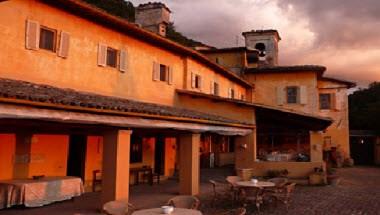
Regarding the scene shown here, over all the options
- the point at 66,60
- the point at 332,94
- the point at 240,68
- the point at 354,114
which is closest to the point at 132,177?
the point at 66,60

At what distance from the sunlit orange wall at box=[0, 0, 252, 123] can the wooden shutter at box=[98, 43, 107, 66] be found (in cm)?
16

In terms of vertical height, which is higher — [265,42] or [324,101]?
[265,42]

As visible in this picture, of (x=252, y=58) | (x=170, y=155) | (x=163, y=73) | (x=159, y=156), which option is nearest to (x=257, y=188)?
(x=163, y=73)

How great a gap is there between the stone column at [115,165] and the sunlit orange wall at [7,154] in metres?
3.07

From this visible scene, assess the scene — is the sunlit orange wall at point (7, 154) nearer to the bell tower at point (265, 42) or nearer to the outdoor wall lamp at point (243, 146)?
the outdoor wall lamp at point (243, 146)

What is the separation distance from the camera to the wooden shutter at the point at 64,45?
11914 mm

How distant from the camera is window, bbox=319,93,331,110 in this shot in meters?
29.8

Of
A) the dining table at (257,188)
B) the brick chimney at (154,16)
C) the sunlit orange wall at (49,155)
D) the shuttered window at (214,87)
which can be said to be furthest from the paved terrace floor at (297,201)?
the brick chimney at (154,16)

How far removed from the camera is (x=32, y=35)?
11016 millimetres

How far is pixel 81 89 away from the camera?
12586 millimetres

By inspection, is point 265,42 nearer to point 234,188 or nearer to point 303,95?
point 303,95

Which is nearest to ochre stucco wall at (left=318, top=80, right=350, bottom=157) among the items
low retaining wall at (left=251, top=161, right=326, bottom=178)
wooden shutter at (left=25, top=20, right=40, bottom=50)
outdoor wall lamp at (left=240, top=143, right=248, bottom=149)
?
low retaining wall at (left=251, top=161, right=326, bottom=178)

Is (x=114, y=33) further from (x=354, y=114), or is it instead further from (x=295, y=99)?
(x=354, y=114)

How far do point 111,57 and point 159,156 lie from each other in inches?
266
